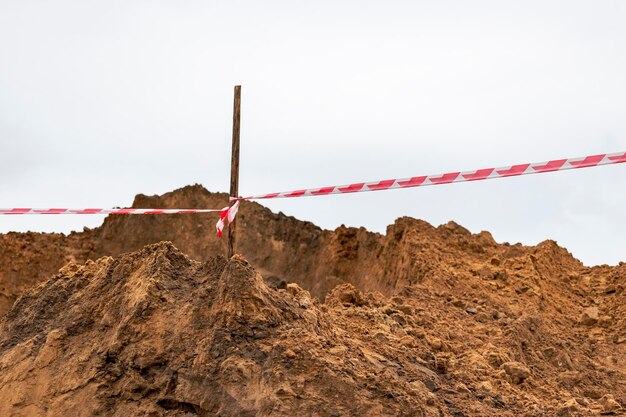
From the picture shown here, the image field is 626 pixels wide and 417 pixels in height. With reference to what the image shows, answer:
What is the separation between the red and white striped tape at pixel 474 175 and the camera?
11.3 meters

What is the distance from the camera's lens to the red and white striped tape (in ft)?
37.2

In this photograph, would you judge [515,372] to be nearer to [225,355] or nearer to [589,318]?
[225,355]

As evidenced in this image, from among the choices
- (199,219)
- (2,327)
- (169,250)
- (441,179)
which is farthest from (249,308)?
(199,219)

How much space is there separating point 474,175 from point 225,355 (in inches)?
186

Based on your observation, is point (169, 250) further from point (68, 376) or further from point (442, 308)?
point (442, 308)

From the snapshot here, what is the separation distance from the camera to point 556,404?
10.2 metres

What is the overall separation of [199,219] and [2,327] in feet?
55.1

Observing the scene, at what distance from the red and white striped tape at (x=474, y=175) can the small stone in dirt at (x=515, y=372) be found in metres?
2.23

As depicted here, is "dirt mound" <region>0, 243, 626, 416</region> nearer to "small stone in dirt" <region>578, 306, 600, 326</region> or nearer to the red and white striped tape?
the red and white striped tape

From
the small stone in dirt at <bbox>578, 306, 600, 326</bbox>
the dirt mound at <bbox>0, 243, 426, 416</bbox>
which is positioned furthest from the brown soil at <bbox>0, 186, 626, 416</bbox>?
the small stone in dirt at <bbox>578, 306, 600, 326</bbox>

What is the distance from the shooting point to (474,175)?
12.0 metres

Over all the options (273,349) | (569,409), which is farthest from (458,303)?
(273,349)

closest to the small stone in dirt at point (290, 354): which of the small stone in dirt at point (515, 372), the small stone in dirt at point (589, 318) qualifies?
the small stone in dirt at point (515, 372)

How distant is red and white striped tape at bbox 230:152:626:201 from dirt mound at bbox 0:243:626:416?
1.65m
